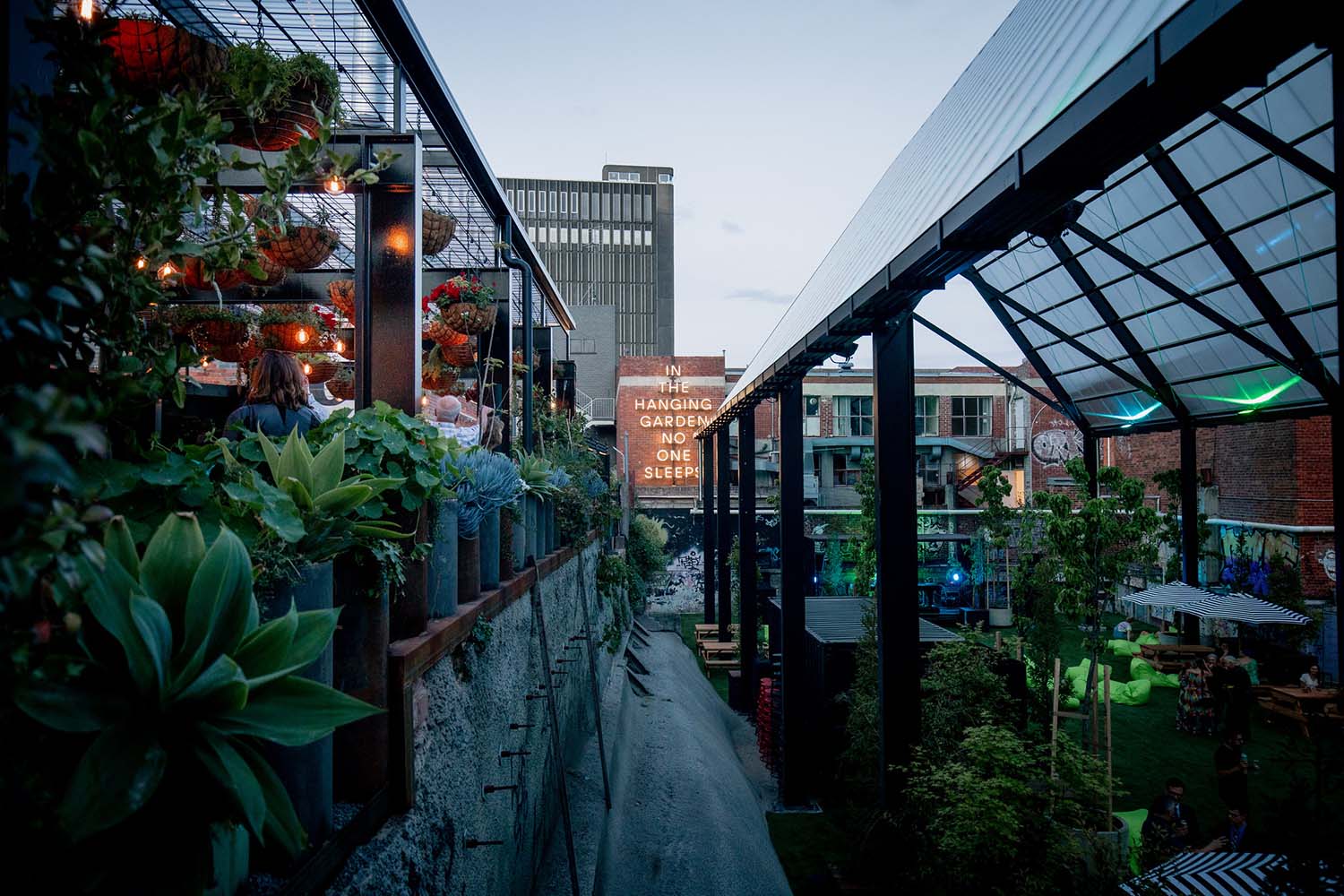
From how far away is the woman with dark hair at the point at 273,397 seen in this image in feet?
9.82

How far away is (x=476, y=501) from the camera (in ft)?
10.1

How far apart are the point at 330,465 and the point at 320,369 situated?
5.61 m

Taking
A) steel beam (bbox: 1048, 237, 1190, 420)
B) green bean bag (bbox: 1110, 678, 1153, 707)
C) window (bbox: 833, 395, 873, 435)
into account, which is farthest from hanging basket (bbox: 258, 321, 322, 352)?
window (bbox: 833, 395, 873, 435)

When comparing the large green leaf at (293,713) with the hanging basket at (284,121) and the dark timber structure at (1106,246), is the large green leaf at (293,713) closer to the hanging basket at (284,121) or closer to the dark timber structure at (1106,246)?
the dark timber structure at (1106,246)

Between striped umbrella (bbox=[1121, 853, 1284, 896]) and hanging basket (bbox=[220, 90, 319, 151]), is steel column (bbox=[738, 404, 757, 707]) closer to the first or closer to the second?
striped umbrella (bbox=[1121, 853, 1284, 896])

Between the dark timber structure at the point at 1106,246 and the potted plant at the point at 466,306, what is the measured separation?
265 cm

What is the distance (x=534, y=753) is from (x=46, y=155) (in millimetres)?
4140

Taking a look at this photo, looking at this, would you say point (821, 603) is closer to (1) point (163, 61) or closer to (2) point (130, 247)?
(1) point (163, 61)

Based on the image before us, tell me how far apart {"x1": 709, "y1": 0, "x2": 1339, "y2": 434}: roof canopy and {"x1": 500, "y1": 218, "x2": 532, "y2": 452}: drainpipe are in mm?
2453

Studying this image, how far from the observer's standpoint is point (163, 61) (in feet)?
8.21

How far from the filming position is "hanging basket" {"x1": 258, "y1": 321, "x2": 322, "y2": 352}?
17.7ft

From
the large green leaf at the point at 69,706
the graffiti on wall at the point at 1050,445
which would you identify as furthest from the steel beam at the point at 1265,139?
the graffiti on wall at the point at 1050,445

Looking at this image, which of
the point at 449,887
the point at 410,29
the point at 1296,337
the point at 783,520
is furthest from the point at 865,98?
the point at 449,887

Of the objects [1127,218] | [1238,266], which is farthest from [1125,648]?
[1127,218]
